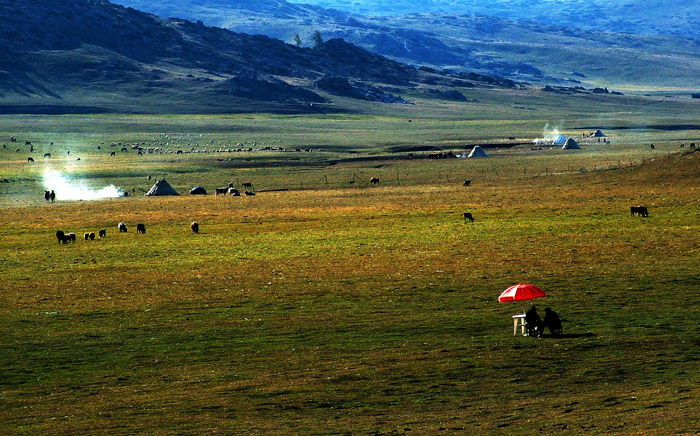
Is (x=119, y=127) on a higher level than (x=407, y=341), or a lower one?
higher

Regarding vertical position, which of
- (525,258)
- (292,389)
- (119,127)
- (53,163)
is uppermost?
(119,127)

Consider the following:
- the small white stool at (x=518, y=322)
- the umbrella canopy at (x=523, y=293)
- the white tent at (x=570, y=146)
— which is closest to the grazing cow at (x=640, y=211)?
the small white stool at (x=518, y=322)

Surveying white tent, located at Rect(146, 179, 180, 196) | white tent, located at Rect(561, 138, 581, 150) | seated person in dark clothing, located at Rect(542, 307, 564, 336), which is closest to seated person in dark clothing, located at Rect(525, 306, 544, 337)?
seated person in dark clothing, located at Rect(542, 307, 564, 336)

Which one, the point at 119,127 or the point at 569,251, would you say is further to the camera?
the point at 119,127

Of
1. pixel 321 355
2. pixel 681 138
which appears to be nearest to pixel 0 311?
pixel 321 355

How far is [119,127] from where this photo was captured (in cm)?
17638

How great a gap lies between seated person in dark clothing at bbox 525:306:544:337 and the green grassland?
30 centimetres

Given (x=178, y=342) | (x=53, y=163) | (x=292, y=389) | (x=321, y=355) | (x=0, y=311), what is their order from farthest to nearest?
1. (x=53, y=163)
2. (x=0, y=311)
3. (x=178, y=342)
4. (x=321, y=355)
5. (x=292, y=389)

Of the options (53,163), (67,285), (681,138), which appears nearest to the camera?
(67,285)

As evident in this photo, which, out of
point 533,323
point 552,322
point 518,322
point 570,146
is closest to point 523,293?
point 533,323

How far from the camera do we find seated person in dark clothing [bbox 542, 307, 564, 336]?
25875mm

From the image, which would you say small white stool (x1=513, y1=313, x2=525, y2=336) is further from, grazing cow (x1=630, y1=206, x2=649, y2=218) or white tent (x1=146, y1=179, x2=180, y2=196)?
white tent (x1=146, y1=179, x2=180, y2=196)

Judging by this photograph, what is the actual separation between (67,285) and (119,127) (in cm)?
14327

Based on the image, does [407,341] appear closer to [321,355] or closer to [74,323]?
[321,355]
